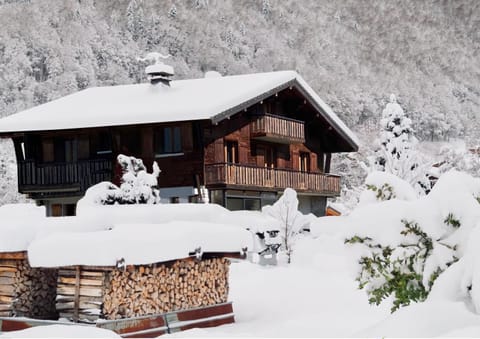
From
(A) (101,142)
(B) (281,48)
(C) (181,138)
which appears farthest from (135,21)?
(C) (181,138)

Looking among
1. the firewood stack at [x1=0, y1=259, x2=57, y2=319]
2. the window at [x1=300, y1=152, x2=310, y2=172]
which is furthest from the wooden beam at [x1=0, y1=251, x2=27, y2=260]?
the window at [x1=300, y1=152, x2=310, y2=172]

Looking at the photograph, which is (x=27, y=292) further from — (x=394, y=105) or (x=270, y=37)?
(x=270, y=37)

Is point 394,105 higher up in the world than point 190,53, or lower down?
lower down

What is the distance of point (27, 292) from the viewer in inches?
488

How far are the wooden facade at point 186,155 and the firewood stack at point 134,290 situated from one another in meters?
10.7

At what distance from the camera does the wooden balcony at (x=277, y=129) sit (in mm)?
26484

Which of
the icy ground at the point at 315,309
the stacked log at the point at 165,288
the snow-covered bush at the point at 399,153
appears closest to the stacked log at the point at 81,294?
the stacked log at the point at 165,288

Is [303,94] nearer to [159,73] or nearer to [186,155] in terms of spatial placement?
[159,73]

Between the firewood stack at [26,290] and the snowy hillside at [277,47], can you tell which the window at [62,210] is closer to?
the firewood stack at [26,290]

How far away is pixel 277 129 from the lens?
2689cm

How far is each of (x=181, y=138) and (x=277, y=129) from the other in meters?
3.93

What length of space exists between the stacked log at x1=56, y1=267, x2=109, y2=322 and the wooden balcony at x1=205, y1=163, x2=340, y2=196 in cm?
1219

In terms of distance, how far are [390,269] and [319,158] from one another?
24.0 meters

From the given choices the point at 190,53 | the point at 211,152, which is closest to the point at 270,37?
the point at 190,53
